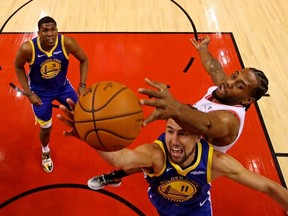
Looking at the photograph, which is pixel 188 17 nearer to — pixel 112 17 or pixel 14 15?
pixel 112 17

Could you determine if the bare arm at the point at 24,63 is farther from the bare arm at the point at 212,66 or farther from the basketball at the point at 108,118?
the bare arm at the point at 212,66

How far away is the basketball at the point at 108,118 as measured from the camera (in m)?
1.80

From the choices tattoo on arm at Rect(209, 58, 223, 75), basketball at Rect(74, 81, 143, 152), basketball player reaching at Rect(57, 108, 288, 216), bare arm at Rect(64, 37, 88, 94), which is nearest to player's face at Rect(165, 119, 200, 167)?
basketball player reaching at Rect(57, 108, 288, 216)

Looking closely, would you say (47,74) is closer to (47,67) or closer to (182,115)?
(47,67)

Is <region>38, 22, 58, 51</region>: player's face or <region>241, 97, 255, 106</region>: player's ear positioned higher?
<region>38, 22, 58, 51</region>: player's face

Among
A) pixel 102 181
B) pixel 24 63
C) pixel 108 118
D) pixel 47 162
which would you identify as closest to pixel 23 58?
pixel 24 63

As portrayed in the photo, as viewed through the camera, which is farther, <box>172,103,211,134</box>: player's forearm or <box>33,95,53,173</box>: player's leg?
<box>33,95,53,173</box>: player's leg

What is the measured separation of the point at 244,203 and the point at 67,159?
6.60 ft

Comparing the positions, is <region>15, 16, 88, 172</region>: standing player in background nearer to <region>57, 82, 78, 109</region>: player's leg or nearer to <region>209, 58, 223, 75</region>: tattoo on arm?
<region>57, 82, 78, 109</region>: player's leg

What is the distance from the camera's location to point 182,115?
5.52ft

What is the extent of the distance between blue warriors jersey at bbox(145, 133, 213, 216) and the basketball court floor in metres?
0.88

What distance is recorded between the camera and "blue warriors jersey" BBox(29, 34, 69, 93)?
3172 mm

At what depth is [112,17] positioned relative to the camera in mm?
6012

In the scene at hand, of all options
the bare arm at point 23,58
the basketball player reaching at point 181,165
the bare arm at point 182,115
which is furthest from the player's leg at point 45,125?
the bare arm at point 182,115
